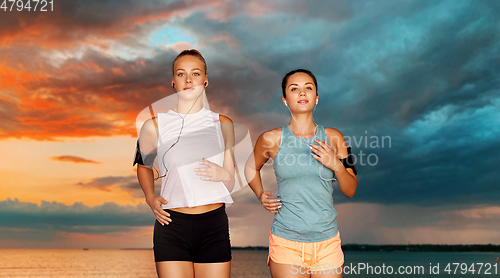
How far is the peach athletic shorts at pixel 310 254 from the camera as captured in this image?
11.9 feet

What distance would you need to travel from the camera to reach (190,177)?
3.70 metres

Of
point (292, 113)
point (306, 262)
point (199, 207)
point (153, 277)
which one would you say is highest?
point (292, 113)

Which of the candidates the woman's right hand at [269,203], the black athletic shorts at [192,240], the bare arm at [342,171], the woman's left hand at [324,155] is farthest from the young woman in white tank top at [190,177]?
the bare arm at [342,171]

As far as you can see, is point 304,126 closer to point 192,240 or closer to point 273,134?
point 273,134

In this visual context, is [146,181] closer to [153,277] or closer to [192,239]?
[192,239]

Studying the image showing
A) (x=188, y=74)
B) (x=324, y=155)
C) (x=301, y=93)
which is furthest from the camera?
(x=301, y=93)

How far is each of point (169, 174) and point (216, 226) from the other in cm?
70

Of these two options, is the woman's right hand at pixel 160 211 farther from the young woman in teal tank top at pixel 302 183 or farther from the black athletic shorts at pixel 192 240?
the young woman in teal tank top at pixel 302 183

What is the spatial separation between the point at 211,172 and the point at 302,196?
97 cm

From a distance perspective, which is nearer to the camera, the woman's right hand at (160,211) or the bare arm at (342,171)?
the woman's right hand at (160,211)

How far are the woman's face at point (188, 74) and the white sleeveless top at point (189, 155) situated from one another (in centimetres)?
29

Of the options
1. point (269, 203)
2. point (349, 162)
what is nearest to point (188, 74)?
point (269, 203)

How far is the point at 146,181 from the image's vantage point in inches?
150

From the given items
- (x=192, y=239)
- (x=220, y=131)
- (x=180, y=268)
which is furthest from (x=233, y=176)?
(x=180, y=268)
